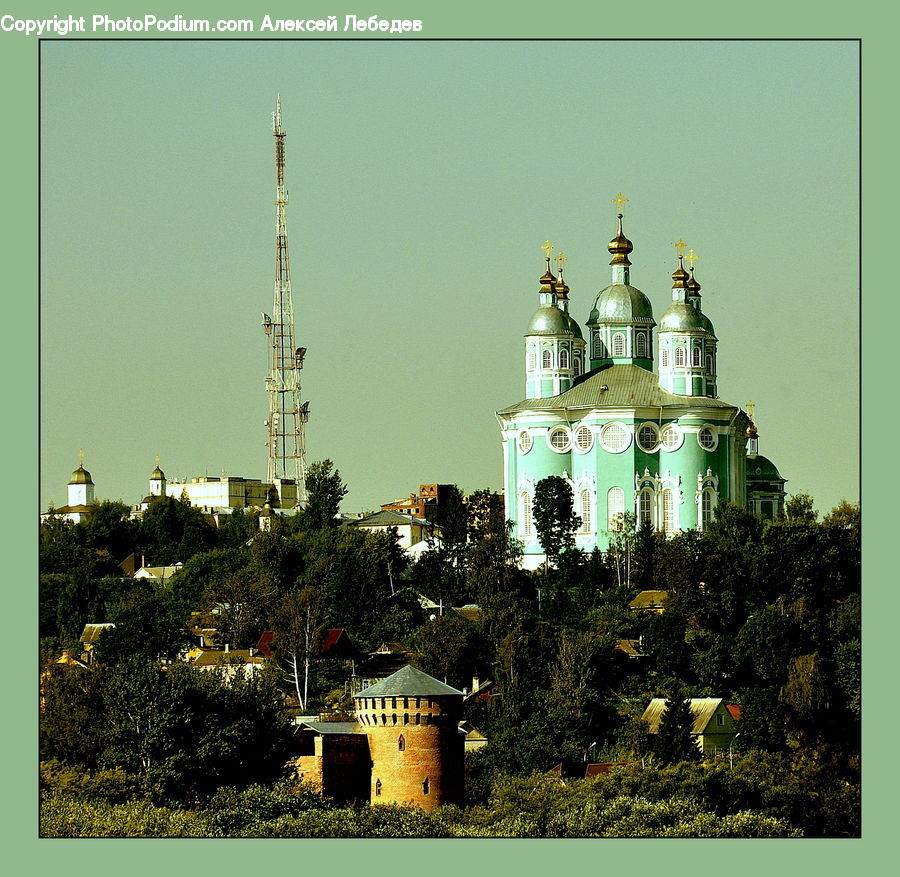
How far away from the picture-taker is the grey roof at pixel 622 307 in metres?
90.7

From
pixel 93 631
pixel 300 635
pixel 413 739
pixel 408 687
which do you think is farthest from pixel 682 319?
pixel 413 739

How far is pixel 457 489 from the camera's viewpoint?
90.6m

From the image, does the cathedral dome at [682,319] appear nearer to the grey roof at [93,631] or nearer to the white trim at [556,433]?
the white trim at [556,433]

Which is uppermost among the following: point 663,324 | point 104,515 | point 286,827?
point 663,324

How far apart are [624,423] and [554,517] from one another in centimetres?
445

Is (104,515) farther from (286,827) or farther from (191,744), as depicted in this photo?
(286,827)

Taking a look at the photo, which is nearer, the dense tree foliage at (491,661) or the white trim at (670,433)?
the dense tree foliage at (491,661)

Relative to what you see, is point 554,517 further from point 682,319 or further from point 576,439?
point 682,319

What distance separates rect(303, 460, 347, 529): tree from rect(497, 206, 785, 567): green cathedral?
21.2 ft

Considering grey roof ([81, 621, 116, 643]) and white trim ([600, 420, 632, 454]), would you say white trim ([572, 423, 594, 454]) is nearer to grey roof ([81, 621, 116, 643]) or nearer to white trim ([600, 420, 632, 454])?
white trim ([600, 420, 632, 454])

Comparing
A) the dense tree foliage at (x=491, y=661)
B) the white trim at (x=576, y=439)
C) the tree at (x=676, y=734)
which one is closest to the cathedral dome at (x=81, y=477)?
the dense tree foliage at (x=491, y=661)

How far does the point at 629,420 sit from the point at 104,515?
24.3 meters

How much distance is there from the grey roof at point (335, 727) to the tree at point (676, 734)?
7.59 meters

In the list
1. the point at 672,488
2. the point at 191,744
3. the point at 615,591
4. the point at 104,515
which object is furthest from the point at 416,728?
the point at 104,515
